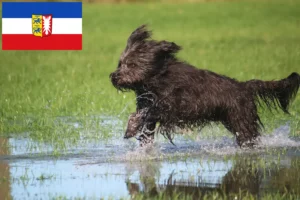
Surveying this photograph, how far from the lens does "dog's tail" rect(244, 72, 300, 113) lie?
9.91 m

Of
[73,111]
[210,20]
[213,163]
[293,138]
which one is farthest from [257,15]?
[213,163]

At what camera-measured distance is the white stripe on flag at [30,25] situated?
17.7 meters

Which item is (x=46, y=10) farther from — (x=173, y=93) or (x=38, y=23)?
(x=173, y=93)

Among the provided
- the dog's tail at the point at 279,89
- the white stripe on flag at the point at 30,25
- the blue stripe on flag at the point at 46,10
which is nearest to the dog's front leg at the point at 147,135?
the dog's tail at the point at 279,89

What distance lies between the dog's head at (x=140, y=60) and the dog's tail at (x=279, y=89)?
1.26 meters

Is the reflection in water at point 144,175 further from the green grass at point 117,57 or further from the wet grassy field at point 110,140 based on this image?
the green grass at point 117,57

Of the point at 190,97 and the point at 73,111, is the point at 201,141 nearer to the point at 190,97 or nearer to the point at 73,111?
the point at 190,97

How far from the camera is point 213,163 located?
848 centimetres

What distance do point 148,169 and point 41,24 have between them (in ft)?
33.8

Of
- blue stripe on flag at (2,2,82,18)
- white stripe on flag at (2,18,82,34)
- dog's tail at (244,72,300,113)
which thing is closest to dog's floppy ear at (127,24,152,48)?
dog's tail at (244,72,300,113)

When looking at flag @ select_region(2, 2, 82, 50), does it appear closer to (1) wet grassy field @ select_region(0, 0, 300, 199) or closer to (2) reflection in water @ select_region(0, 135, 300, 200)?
(1) wet grassy field @ select_region(0, 0, 300, 199)

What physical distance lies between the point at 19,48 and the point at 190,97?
1572cm

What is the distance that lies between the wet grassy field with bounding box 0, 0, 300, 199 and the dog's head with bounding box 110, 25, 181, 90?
2.82 ft

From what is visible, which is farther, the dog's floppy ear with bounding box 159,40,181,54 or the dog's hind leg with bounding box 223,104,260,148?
the dog's hind leg with bounding box 223,104,260,148
